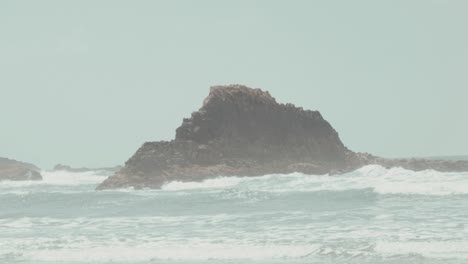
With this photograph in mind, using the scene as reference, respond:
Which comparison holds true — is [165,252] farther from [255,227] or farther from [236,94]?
[236,94]

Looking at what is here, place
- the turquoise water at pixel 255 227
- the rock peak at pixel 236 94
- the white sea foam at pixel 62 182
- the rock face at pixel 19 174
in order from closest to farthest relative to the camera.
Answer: the turquoise water at pixel 255 227 < the rock peak at pixel 236 94 < the white sea foam at pixel 62 182 < the rock face at pixel 19 174

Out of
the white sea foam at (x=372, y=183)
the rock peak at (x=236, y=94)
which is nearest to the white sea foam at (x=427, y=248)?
the white sea foam at (x=372, y=183)

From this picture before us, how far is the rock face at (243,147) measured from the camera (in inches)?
1875

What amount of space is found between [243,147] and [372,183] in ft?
64.4

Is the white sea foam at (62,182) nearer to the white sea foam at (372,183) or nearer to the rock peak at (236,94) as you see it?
the rock peak at (236,94)

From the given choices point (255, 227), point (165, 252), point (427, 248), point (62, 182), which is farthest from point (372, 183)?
point (62, 182)

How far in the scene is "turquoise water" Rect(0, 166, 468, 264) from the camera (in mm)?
14336

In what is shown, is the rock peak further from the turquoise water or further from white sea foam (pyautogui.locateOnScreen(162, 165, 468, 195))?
the turquoise water

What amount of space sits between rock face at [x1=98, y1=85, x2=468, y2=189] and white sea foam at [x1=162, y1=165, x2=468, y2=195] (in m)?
2.51

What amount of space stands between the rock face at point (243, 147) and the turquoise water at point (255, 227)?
46.4ft

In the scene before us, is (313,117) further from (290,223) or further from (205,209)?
(290,223)

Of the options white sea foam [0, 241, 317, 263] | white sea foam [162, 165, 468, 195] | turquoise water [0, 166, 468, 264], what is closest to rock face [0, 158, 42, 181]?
white sea foam [162, 165, 468, 195]

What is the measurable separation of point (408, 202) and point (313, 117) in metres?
36.4

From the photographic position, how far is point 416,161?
52.1 metres
